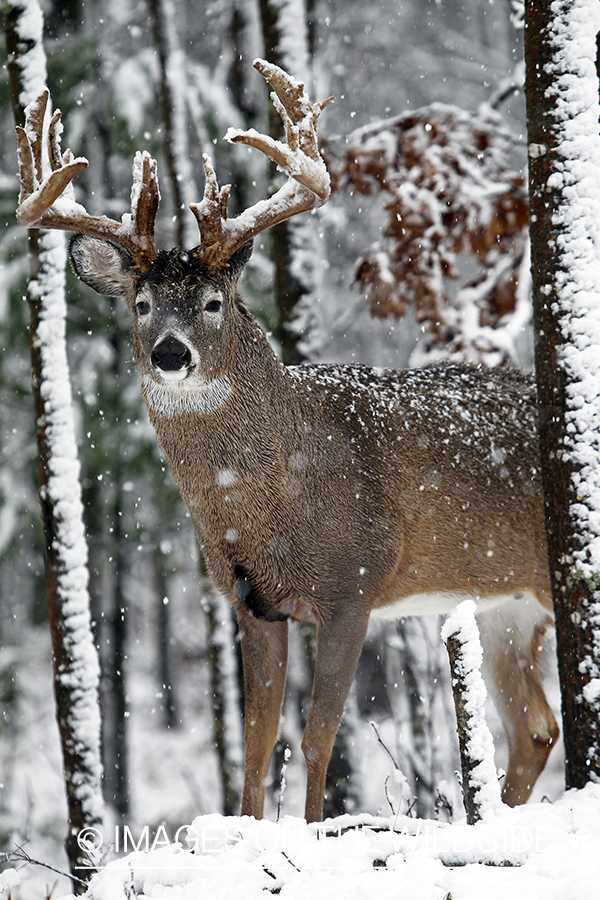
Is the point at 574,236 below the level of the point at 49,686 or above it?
above

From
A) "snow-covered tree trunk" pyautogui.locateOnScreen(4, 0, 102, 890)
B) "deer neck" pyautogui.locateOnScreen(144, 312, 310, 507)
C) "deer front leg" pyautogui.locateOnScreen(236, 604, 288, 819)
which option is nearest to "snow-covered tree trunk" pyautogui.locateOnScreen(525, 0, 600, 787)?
"deer neck" pyautogui.locateOnScreen(144, 312, 310, 507)

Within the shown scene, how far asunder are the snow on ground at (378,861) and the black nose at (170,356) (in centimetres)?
218

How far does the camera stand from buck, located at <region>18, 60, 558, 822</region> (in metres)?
4.91

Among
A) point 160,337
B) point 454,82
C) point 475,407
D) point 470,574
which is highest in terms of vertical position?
point 454,82

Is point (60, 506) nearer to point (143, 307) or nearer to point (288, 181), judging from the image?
point (143, 307)

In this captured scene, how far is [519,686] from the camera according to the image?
6555 millimetres

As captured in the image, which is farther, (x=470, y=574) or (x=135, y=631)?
(x=135, y=631)

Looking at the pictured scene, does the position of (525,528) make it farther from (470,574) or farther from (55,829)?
(55,829)

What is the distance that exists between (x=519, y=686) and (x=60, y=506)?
341 cm

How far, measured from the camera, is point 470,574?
5.79 metres

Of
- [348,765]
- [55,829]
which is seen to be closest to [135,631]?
[55,829]

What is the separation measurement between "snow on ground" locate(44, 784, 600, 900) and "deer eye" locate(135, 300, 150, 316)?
2639 mm

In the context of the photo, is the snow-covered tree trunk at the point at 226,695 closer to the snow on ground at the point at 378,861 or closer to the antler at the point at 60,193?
the antler at the point at 60,193

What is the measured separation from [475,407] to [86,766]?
3.38 meters
